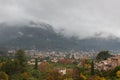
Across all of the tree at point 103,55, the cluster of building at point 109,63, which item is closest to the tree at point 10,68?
the cluster of building at point 109,63

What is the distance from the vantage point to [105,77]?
91438 mm

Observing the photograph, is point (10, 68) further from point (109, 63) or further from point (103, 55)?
Answer: point (103, 55)

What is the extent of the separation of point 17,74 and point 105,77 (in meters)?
24.9

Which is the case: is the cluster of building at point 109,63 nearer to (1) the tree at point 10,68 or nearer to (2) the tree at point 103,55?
(2) the tree at point 103,55

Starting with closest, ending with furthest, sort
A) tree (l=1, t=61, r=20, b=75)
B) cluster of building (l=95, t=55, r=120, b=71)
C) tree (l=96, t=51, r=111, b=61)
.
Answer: tree (l=1, t=61, r=20, b=75), cluster of building (l=95, t=55, r=120, b=71), tree (l=96, t=51, r=111, b=61)

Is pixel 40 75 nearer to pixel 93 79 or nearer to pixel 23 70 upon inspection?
pixel 23 70

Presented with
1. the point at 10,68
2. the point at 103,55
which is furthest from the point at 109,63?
the point at 10,68

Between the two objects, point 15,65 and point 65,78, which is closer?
point 65,78

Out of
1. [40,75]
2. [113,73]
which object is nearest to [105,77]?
[113,73]

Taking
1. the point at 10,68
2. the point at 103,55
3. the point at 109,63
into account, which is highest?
the point at 103,55

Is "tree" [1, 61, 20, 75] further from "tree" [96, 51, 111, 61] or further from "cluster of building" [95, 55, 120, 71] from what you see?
"tree" [96, 51, 111, 61]

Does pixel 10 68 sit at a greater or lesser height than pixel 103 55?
lesser

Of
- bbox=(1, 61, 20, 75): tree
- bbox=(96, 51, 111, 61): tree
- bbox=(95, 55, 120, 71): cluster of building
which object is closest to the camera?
bbox=(1, 61, 20, 75): tree

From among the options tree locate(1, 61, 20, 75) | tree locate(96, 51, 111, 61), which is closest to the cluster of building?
tree locate(96, 51, 111, 61)
